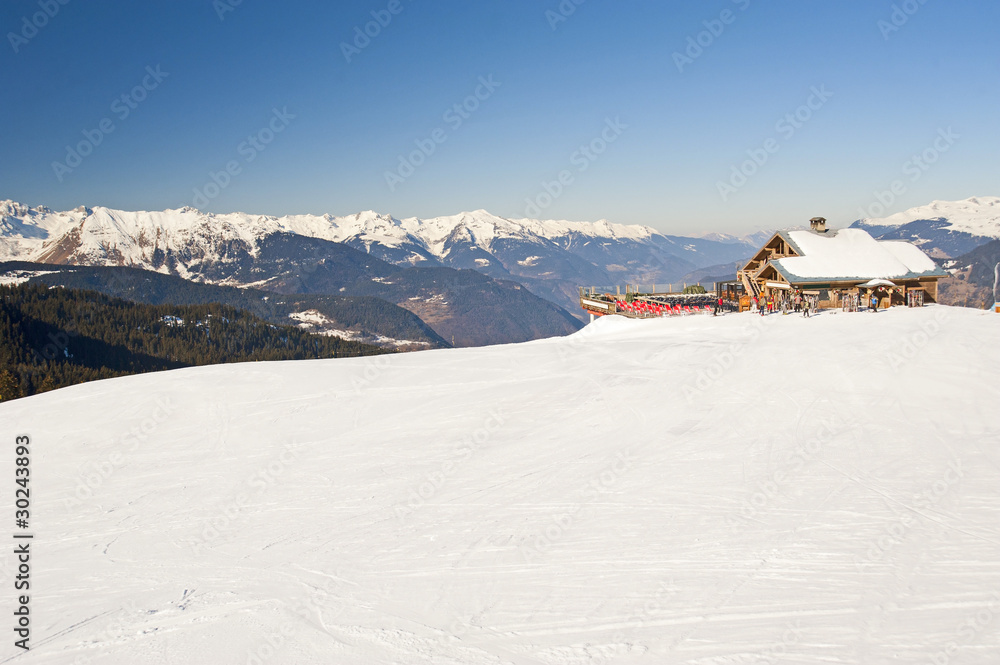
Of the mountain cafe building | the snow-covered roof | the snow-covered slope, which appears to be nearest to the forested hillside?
the snow-covered slope

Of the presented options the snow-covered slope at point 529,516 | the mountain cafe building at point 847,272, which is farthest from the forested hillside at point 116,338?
the mountain cafe building at point 847,272

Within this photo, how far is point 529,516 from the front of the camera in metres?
10.9

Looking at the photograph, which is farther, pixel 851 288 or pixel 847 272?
pixel 847 272

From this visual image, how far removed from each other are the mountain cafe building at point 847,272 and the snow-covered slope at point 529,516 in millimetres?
14513

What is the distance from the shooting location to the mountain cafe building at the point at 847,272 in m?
34.6

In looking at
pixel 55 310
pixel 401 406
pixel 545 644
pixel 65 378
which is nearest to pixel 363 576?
pixel 545 644

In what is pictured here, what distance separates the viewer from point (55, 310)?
141m

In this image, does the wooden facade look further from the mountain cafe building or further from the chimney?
the chimney

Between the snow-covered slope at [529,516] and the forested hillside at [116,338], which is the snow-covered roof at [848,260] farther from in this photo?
the forested hillside at [116,338]

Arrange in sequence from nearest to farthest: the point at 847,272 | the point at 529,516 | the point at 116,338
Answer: the point at 529,516
the point at 847,272
the point at 116,338

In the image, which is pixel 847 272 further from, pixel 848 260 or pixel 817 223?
pixel 817 223

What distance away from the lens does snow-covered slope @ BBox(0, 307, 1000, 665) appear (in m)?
7.58

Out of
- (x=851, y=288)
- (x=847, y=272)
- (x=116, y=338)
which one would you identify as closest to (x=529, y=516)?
(x=851, y=288)

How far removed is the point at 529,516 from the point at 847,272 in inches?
1299
